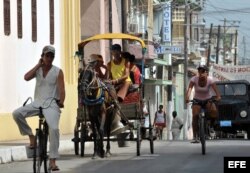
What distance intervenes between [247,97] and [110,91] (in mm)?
15871

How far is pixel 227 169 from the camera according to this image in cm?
976

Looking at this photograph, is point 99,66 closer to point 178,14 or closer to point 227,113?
point 227,113

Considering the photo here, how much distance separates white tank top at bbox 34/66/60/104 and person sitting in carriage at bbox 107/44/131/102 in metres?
4.13

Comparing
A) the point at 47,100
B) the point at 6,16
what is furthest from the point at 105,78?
the point at 6,16

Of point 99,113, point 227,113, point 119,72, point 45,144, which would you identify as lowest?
point 227,113

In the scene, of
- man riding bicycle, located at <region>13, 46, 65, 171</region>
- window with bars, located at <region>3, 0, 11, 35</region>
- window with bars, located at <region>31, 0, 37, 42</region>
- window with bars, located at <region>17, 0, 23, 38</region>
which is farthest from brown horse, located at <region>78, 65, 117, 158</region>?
window with bars, located at <region>31, 0, 37, 42</region>

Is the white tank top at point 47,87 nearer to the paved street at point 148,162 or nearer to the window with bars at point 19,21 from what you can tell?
the paved street at point 148,162

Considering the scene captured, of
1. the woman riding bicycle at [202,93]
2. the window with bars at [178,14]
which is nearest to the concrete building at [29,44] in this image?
the woman riding bicycle at [202,93]

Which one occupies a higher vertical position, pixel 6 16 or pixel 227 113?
pixel 6 16

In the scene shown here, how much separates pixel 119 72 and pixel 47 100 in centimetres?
479

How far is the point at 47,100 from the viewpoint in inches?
535

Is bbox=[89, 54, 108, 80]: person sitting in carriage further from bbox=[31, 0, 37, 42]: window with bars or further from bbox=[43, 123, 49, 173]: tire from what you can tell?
bbox=[31, 0, 37, 42]: window with bars

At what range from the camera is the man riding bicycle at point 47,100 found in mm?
13453

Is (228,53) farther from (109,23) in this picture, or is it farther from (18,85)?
(18,85)
